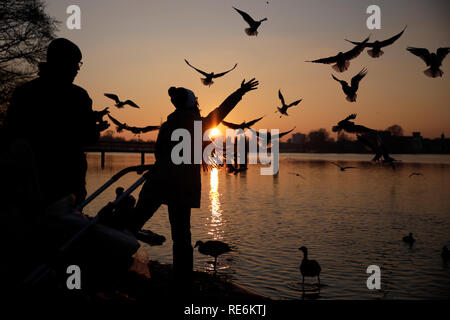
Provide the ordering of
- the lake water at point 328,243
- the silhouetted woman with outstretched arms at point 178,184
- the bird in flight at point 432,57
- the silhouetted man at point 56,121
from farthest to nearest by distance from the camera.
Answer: the lake water at point 328,243, the bird in flight at point 432,57, the silhouetted woman with outstretched arms at point 178,184, the silhouetted man at point 56,121

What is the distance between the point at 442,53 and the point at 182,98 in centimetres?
707

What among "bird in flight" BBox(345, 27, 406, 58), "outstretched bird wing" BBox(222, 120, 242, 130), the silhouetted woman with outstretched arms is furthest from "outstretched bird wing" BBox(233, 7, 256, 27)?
the silhouetted woman with outstretched arms

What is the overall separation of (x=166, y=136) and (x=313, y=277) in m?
7.77

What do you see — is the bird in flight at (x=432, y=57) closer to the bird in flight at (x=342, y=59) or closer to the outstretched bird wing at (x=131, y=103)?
the bird in flight at (x=342, y=59)

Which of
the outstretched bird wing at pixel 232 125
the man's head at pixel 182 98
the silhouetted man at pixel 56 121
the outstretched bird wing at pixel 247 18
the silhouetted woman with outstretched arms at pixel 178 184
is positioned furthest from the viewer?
the outstretched bird wing at pixel 247 18

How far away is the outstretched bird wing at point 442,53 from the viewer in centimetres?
952

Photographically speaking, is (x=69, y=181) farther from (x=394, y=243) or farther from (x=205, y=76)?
(x=394, y=243)

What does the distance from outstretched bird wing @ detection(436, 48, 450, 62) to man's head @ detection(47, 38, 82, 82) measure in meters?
8.24

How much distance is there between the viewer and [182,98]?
189 inches

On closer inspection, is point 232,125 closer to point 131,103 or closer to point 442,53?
point 442,53

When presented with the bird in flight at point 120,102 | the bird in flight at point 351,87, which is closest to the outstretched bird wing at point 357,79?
the bird in flight at point 351,87

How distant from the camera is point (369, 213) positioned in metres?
26.2

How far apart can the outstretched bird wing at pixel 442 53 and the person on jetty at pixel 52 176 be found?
26.5 ft
